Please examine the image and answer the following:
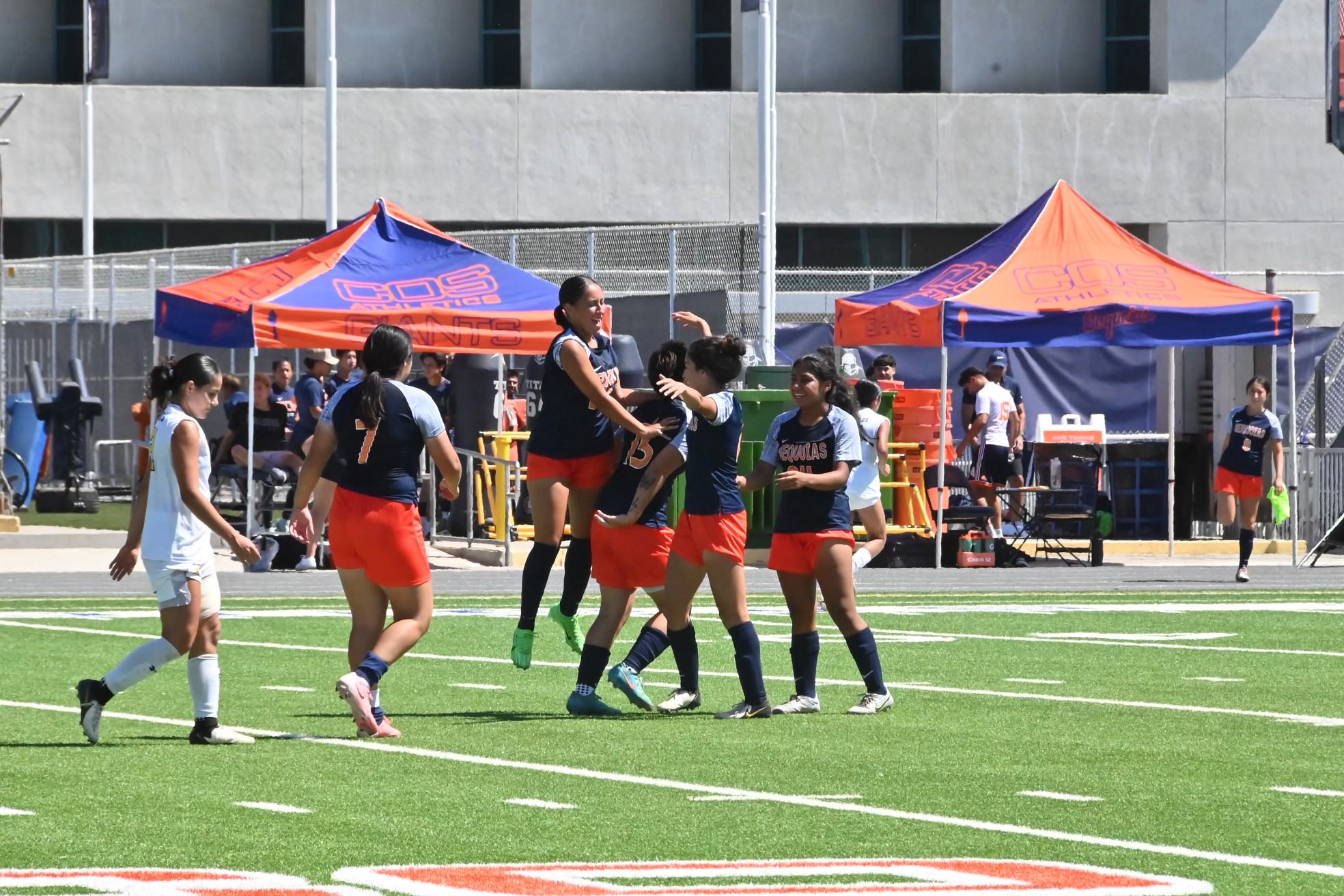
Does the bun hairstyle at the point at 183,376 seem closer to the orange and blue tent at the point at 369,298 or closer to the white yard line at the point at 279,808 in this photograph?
the white yard line at the point at 279,808

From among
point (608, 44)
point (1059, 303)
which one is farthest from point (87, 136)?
point (1059, 303)

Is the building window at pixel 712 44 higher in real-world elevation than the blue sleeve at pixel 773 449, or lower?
higher

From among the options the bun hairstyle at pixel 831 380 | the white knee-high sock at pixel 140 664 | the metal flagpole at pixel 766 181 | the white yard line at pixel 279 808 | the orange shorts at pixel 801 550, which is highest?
the metal flagpole at pixel 766 181

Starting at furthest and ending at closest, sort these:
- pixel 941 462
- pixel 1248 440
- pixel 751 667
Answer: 1. pixel 941 462
2. pixel 1248 440
3. pixel 751 667

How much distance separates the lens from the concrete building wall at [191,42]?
155ft

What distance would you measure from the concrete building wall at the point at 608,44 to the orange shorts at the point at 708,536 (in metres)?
36.8

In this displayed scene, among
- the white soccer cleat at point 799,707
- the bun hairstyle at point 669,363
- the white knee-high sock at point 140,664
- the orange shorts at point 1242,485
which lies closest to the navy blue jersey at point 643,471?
the bun hairstyle at point 669,363

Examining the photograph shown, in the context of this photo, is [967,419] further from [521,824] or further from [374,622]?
[521,824]

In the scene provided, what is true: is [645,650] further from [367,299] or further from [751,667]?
[367,299]

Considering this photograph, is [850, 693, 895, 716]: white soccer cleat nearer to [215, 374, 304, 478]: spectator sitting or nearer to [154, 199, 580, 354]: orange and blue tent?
[154, 199, 580, 354]: orange and blue tent

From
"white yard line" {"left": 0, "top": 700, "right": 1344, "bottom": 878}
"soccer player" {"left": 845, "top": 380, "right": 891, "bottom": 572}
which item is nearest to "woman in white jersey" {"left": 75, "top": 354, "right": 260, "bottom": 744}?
"white yard line" {"left": 0, "top": 700, "right": 1344, "bottom": 878}

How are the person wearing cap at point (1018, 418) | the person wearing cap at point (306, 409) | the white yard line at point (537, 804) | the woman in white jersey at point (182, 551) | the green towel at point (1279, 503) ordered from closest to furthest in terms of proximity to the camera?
the white yard line at point (537, 804), the woman in white jersey at point (182, 551), the green towel at point (1279, 503), the person wearing cap at point (306, 409), the person wearing cap at point (1018, 418)

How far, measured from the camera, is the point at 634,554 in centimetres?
1155

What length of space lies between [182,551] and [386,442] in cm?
98
